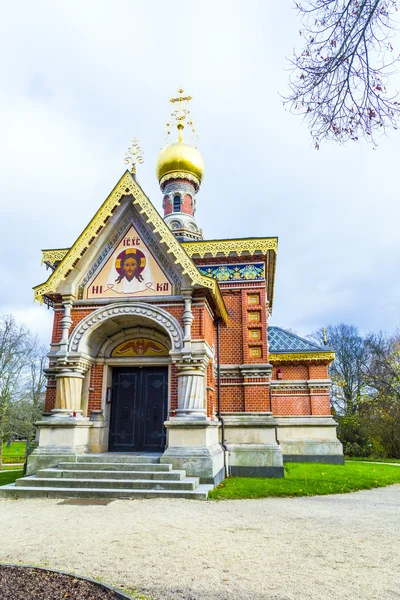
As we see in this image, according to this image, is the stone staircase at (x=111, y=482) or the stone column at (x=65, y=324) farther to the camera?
the stone column at (x=65, y=324)

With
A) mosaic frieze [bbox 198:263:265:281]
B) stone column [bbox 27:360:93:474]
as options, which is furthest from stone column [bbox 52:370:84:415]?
mosaic frieze [bbox 198:263:265:281]

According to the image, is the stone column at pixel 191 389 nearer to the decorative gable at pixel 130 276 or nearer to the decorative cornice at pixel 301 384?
the decorative gable at pixel 130 276

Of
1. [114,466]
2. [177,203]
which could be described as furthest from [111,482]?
[177,203]

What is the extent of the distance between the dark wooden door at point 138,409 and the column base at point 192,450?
182 cm

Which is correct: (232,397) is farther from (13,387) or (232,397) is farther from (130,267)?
(13,387)

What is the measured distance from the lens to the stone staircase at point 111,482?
8344 mm

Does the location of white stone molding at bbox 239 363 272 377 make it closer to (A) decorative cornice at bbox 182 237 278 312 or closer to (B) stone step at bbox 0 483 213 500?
(A) decorative cornice at bbox 182 237 278 312

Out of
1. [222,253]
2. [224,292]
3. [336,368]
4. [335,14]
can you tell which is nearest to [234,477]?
[224,292]

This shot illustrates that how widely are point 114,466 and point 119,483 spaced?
76cm

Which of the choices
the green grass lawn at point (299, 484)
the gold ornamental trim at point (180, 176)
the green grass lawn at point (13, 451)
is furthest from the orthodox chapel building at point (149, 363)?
the green grass lawn at point (13, 451)

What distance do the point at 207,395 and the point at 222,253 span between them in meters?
4.81

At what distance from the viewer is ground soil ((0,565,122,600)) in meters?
3.63

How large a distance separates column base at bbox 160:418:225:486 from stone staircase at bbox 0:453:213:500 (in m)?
0.21

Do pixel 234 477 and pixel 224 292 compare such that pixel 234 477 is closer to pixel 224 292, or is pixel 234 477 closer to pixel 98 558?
pixel 224 292
